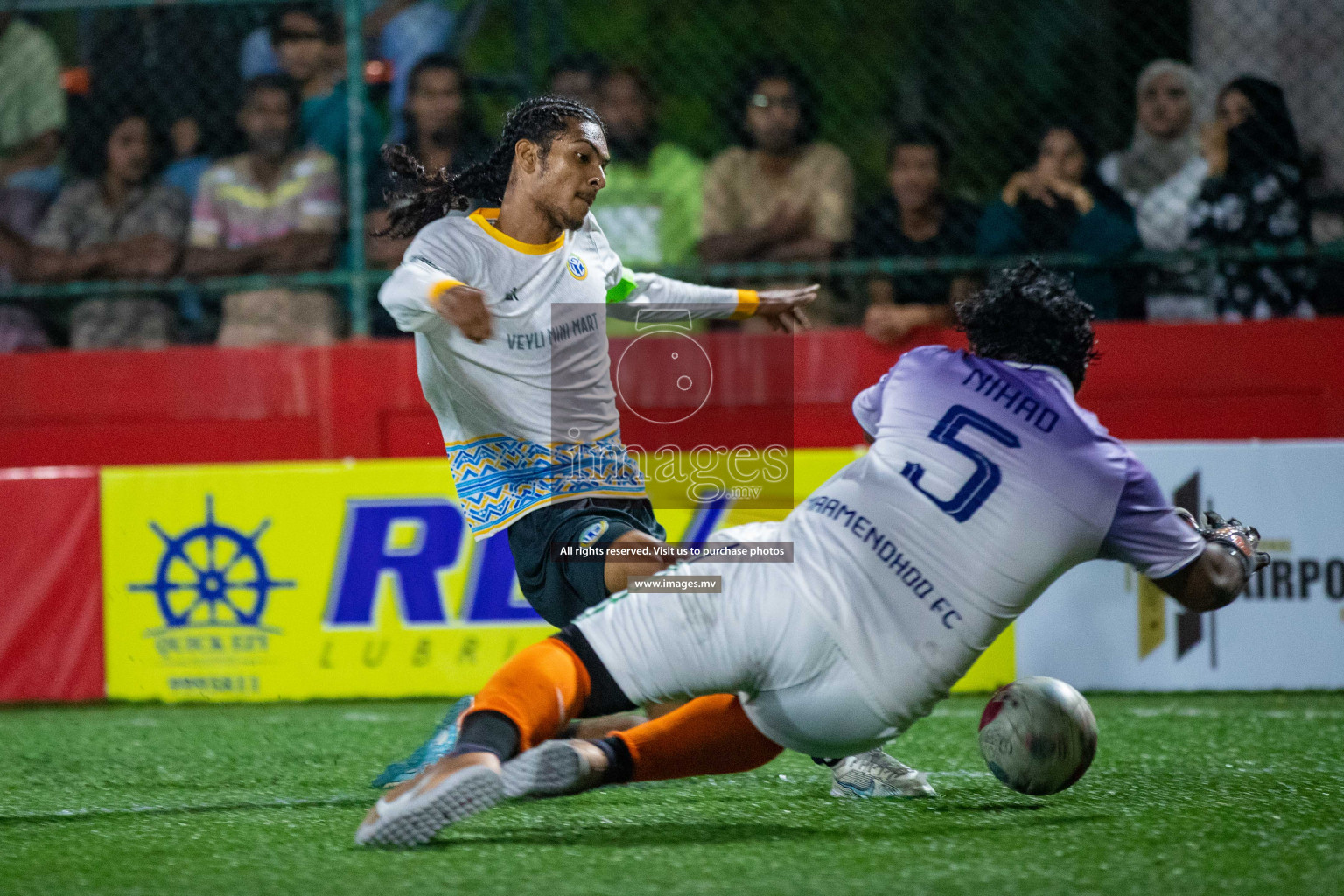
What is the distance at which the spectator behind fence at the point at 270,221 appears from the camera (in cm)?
769

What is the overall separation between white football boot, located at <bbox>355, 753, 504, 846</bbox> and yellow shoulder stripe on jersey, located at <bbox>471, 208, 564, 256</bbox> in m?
1.51

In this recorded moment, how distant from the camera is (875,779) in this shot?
4262 mm

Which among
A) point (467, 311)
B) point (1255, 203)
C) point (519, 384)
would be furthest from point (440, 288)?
point (1255, 203)

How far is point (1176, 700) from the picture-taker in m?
6.20

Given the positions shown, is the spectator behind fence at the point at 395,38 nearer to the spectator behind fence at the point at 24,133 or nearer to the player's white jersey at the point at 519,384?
the spectator behind fence at the point at 24,133

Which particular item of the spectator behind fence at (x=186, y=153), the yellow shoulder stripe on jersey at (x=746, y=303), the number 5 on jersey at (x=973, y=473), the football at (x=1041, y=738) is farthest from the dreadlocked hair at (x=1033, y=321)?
the spectator behind fence at (x=186, y=153)

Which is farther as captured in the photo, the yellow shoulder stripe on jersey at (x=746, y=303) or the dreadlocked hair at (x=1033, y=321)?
the yellow shoulder stripe on jersey at (x=746, y=303)

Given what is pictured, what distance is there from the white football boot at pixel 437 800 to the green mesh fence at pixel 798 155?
4.36 m

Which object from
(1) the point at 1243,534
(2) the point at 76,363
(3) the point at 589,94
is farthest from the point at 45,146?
(1) the point at 1243,534

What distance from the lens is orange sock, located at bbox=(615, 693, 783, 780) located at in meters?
3.64

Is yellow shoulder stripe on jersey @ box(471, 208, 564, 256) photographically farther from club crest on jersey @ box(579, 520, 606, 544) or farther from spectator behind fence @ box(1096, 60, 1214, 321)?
spectator behind fence @ box(1096, 60, 1214, 321)

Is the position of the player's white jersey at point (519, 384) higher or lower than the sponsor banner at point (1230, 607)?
higher

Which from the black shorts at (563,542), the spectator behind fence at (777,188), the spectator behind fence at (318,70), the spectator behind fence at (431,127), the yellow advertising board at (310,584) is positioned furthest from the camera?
the spectator behind fence at (318,70)

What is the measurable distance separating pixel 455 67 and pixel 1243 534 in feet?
17.3
